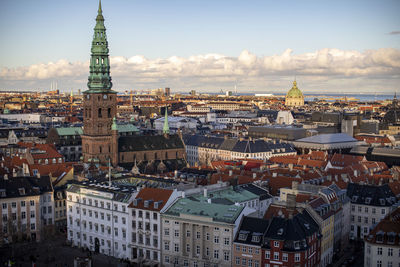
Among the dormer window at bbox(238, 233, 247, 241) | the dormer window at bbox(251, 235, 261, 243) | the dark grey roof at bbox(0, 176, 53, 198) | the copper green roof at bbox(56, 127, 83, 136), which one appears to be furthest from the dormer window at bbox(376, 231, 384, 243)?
the copper green roof at bbox(56, 127, 83, 136)

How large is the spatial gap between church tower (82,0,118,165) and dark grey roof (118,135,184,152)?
276 inches

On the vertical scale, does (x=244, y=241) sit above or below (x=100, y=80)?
below

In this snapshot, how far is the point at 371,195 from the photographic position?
316 ft

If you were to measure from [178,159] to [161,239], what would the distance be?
272 ft

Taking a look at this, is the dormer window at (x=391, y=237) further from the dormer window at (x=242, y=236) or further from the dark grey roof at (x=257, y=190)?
the dark grey roof at (x=257, y=190)

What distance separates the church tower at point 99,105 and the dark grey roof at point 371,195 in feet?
231

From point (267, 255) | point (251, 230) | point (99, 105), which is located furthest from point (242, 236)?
point (99, 105)

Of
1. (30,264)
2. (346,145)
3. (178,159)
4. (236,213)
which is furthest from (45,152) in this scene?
(346,145)

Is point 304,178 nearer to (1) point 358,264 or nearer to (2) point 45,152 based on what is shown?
(1) point 358,264

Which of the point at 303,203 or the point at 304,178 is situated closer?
the point at 303,203

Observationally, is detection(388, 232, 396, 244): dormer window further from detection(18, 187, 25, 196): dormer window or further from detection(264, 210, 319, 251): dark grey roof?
detection(18, 187, 25, 196): dormer window

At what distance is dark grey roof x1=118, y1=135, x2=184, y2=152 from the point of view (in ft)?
503

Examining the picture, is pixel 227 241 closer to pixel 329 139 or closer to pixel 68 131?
pixel 68 131

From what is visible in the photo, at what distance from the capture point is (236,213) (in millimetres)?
75000
